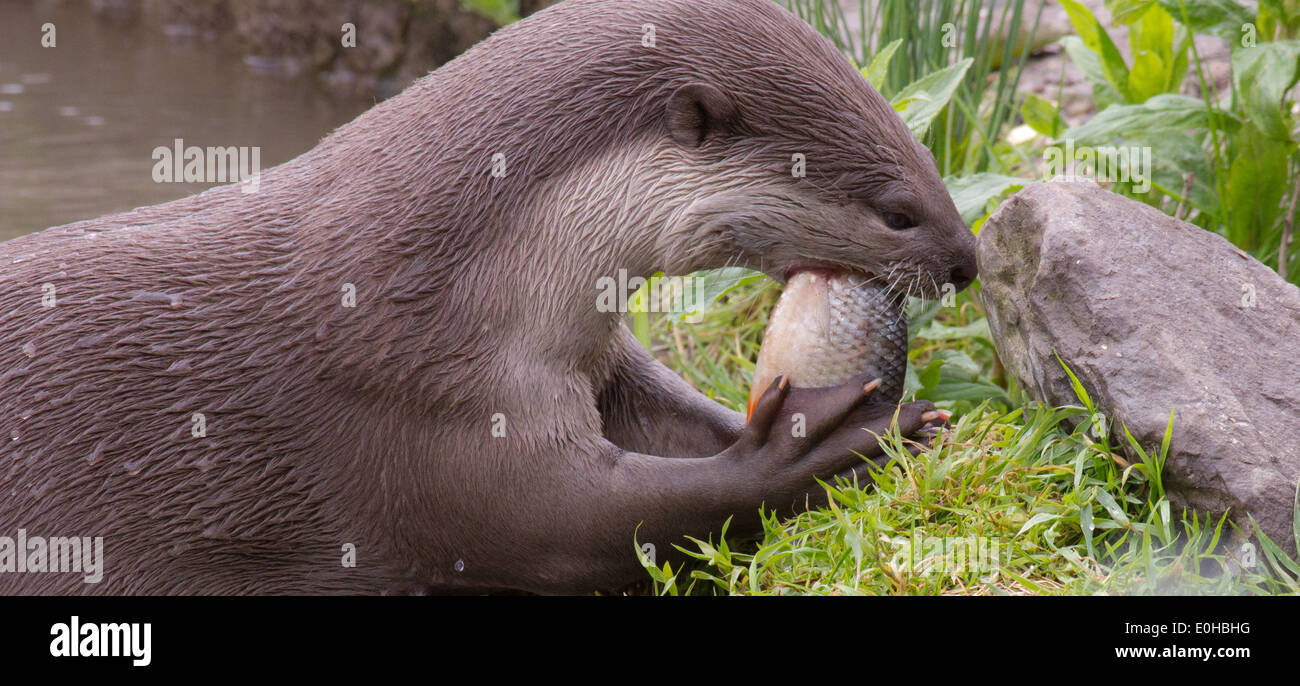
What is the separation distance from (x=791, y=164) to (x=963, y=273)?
0.44m

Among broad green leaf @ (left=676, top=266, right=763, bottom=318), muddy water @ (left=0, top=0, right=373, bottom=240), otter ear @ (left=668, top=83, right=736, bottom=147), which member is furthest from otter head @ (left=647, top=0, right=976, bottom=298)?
muddy water @ (left=0, top=0, right=373, bottom=240)

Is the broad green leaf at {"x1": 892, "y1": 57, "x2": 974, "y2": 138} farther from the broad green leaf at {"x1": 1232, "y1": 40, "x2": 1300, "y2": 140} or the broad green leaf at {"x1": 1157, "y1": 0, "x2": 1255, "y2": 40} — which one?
the broad green leaf at {"x1": 1232, "y1": 40, "x2": 1300, "y2": 140}

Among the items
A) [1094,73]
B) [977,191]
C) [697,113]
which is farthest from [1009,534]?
[1094,73]

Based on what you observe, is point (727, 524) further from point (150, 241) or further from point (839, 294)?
point (150, 241)

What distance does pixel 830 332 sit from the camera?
2.57m

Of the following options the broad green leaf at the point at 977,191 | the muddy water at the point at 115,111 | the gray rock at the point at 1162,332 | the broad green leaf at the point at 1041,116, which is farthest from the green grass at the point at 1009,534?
the muddy water at the point at 115,111

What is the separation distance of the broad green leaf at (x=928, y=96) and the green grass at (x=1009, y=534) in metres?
0.89

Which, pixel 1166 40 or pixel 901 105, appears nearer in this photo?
pixel 901 105

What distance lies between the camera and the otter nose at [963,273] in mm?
2617

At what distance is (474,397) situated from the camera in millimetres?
2484

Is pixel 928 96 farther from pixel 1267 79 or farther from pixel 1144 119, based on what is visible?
pixel 1267 79

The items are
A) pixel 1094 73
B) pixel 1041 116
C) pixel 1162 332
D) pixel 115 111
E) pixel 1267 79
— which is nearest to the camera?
pixel 1162 332

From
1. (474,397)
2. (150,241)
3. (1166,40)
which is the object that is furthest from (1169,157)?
(150,241)

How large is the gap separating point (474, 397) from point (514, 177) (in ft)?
1.38
